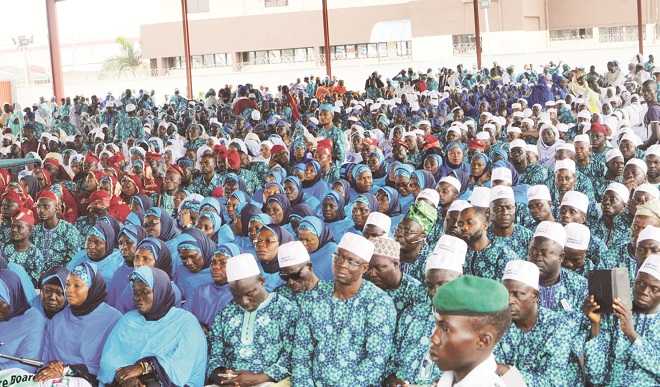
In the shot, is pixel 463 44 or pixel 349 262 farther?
pixel 463 44

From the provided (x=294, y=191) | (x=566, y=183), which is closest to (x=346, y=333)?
(x=566, y=183)

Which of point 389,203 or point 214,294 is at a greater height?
point 389,203

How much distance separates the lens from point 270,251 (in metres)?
6.08

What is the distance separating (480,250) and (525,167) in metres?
3.74

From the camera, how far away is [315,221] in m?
6.38

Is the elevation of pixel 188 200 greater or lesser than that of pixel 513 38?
lesser

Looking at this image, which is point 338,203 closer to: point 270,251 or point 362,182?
point 362,182

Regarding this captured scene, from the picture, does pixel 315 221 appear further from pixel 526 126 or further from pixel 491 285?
pixel 526 126

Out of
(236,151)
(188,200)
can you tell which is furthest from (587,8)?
(188,200)

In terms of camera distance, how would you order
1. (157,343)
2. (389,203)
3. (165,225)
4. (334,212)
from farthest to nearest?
1. (389,203)
2. (334,212)
3. (165,225)
4. (157,343)

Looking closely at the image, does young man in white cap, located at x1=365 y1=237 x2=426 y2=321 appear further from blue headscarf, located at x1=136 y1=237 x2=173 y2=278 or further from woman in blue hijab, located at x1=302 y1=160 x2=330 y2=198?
woman in blue hijab, located at x1=302 y1=160 x2=330 y2=198

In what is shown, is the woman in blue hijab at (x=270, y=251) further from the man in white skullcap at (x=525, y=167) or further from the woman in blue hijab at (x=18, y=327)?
the man in white skullcap at (x=525, y=167)

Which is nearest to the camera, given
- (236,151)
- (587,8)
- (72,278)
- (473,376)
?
(473,376)

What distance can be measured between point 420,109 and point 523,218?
9091 millimetres
